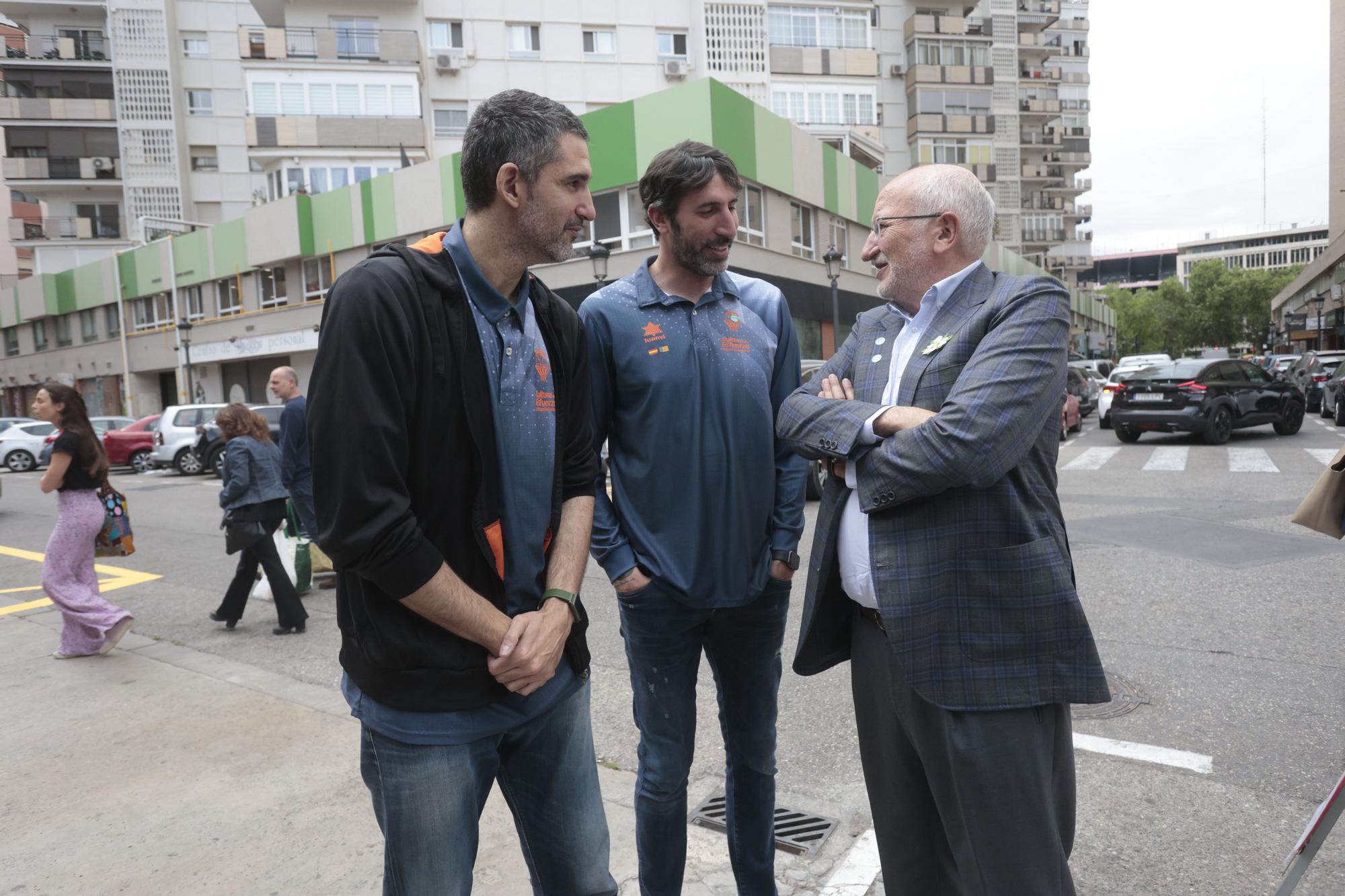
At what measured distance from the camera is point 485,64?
38.1 m

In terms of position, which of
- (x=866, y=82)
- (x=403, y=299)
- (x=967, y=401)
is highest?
(x=866, y=82)

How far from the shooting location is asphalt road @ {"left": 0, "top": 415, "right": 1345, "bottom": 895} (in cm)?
298

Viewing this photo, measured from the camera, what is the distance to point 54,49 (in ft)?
142

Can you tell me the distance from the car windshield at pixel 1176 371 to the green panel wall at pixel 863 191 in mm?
15972

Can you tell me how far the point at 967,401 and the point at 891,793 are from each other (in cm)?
93

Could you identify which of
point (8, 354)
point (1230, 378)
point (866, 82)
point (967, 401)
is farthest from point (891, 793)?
point (8, 354)

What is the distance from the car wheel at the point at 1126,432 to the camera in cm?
1705

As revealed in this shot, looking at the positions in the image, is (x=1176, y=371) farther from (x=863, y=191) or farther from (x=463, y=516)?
(x=463, y=516)

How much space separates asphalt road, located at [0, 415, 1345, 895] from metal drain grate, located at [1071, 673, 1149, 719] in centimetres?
5

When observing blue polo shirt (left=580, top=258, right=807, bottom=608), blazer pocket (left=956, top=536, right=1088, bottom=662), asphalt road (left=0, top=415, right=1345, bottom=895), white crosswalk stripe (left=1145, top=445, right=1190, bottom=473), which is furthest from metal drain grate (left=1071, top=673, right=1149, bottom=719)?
white crosswalk stripe (left=1145, top=445, right=1190, bottom=473)

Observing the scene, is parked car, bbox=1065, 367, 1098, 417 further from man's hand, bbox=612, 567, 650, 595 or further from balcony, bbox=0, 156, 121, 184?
balcony, bbox=0, 156, 121, 184

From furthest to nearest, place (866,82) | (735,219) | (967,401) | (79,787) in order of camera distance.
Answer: (866,82)
(79,787)
(735,219)
(967,401)

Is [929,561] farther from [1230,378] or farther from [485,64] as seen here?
[485,64]

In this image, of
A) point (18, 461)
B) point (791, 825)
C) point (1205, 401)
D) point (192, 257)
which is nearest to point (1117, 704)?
point (791, 825)
